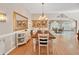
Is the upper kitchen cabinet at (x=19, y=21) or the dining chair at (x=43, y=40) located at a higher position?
the upper kitchen cabinet at (x=19, y=21)

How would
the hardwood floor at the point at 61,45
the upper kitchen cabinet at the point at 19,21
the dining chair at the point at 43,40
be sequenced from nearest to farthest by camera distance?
the hardwood floor at the point at 61,45
the upper kitchen cabinet at the point at 19,21
the dining chair at the point at 43,40

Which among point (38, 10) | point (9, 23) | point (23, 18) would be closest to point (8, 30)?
point (9, 23)

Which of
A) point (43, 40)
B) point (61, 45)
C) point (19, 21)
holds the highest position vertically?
point (19, 21)

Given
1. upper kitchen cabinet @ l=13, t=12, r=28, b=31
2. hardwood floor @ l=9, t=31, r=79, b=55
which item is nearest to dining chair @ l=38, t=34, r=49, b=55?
hardwood floor @ l=9, t=31, r=79, b=55

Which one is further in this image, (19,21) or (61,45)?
(19,21)

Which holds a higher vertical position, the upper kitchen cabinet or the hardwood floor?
the upper kitchen cabinet

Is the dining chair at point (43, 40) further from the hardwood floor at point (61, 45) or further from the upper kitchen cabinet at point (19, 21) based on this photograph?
the upper kitchen cabinet at point (19, 21)

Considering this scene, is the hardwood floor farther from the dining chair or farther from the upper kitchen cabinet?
the upper kitchen cabinet

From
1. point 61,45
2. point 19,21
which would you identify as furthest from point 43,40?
point 19,21

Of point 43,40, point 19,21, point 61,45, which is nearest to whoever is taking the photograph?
point 61,45

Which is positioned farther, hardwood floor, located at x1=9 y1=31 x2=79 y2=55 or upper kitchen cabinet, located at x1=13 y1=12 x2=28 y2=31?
upper kitchen cabinet, located at x1=13 y1=12 x2=28 y2=31

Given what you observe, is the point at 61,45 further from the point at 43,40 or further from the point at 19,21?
the point at 19,21

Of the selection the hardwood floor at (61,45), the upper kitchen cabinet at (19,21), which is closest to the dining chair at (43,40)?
the hardwood floor at (61,45)

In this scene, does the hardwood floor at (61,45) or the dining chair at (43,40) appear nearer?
the hardwood floor at (61,45)
